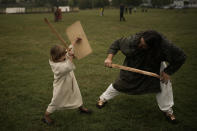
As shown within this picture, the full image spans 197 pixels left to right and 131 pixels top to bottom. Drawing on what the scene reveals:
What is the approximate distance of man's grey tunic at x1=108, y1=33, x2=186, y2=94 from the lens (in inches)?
114

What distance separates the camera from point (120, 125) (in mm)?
3357

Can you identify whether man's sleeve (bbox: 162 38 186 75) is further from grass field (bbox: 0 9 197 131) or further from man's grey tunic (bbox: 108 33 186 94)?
grass field (bbox: 0 9 197 131)

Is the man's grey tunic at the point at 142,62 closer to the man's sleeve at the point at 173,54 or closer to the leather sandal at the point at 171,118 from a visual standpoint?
the man's sleeve at the point at 173,54

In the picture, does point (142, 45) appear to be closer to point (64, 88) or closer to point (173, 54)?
point (173, 54)

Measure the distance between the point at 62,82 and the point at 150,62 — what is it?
1.47 metres

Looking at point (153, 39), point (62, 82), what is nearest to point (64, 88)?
point (62, 82)

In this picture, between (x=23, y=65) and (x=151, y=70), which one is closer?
(x=151, y=70)

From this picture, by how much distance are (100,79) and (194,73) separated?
2.87 meters

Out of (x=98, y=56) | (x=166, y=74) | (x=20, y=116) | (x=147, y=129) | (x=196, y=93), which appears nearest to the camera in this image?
(x=166, y=74)

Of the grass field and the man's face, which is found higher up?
the man's face

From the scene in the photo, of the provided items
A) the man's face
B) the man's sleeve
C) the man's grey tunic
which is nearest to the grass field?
the man's grey tunic

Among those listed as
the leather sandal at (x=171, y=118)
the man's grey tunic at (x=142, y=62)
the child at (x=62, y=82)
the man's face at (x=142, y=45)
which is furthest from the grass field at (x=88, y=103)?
the man's face at (x=142, y=45)

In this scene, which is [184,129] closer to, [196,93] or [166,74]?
[166,74]

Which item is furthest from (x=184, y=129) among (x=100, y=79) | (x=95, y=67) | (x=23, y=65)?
(x=23, y=65)
